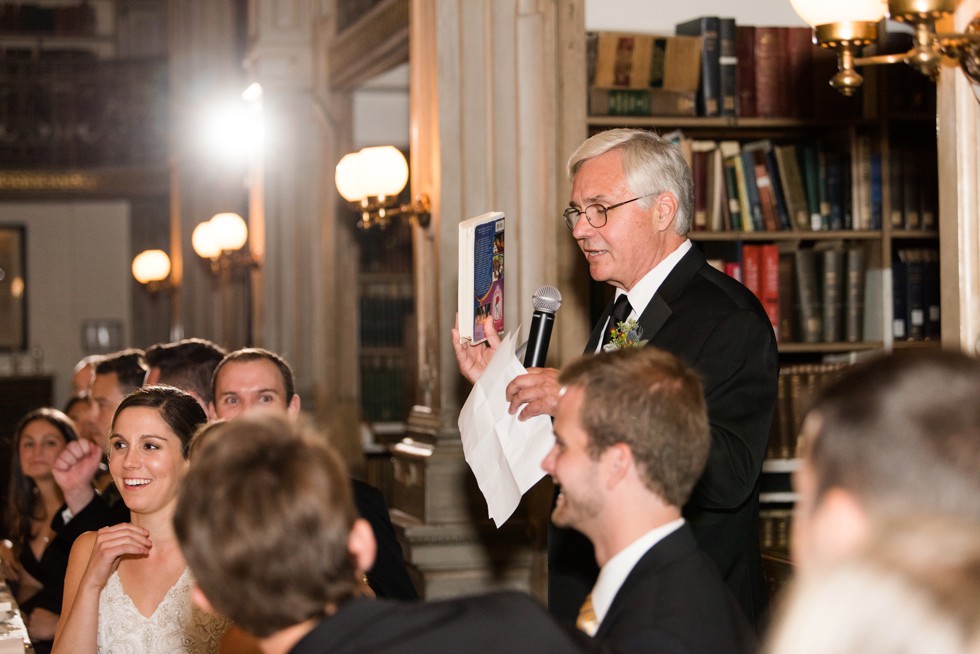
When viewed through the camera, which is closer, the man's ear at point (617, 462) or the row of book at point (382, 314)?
the man's ear at point (617, 462)

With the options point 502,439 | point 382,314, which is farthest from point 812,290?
point 382,314

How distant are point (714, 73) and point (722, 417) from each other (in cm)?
299

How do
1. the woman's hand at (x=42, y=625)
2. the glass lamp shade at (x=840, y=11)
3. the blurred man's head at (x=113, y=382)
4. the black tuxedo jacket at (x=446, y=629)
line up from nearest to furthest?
the black tuxedo jacket at (x=446, y=629) → the glass lamp shade at (x=840, y=11) → the woman's hand at (x=42, y=625) → the blurred man's head at (x=113, y=382)

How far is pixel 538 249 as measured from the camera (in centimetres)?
504

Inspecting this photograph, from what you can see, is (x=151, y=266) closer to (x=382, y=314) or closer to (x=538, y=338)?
(x=382, y=314)

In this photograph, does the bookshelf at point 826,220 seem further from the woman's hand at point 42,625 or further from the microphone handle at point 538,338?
the microphone handle at point 538,338

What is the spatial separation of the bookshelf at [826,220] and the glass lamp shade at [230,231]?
5.36 metres

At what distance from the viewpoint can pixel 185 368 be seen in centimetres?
378

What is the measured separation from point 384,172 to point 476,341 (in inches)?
139

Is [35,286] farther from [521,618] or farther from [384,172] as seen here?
[521,618]

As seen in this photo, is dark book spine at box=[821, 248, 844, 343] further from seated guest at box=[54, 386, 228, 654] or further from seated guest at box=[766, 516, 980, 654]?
seated guest at box=[766, 516, 980, 654]

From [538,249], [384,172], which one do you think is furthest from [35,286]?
[538,249]

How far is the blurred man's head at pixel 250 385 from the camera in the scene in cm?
338

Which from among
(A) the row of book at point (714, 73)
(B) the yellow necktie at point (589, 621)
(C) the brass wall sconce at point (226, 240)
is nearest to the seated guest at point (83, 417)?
(A) the row of book at point (714, 73)
